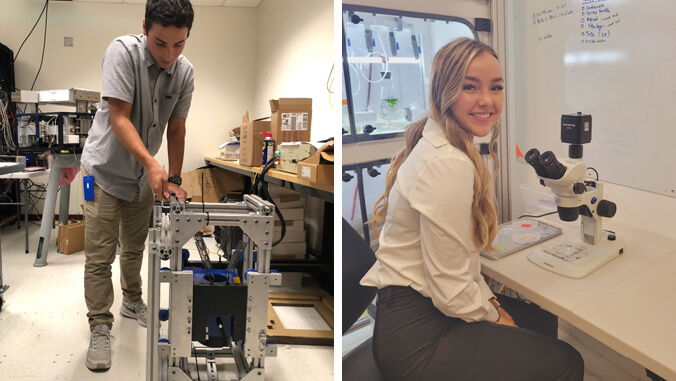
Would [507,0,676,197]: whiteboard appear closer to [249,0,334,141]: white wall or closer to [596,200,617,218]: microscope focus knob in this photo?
[596,200,617,218]: microscope focus knob

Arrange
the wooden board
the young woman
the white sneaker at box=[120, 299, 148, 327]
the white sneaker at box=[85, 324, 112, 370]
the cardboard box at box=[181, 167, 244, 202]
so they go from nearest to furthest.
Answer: the young woman
the white sneaker at box=[85, 324, 112, 370]
the wooden board
the white sneaker at box=[120, 299, 148, 327]
the cardboard box at box=[181, 167, 244, 202]

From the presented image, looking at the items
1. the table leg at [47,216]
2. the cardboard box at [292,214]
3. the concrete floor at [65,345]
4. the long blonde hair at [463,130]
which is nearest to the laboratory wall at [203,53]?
the cardboard box at [292,214]

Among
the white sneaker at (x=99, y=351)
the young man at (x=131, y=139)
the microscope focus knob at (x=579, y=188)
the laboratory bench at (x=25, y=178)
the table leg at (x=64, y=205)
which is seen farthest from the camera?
the table leg at (x=64, y=205)

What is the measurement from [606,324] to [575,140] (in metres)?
0.34

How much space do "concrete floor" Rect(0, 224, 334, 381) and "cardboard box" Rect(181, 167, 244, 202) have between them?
1838 millimetres

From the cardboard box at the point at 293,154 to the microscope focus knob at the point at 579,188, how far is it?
1828mm

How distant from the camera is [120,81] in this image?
1.85 metres

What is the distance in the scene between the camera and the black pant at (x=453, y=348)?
951 millimetres

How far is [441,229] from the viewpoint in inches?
40.0

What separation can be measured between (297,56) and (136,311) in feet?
8.60

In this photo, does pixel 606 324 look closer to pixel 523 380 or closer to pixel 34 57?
pixel 523 380

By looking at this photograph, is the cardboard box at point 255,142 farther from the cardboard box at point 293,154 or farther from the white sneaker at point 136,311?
the white sneaker at point 136,311

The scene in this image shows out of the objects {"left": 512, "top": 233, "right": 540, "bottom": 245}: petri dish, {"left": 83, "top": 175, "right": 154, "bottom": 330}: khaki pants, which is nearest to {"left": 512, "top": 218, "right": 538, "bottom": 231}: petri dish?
{"left": 512, "top": 233, "right": 540, "bottom": 245}: petri dish

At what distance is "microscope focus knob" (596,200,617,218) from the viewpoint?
2.83ft
